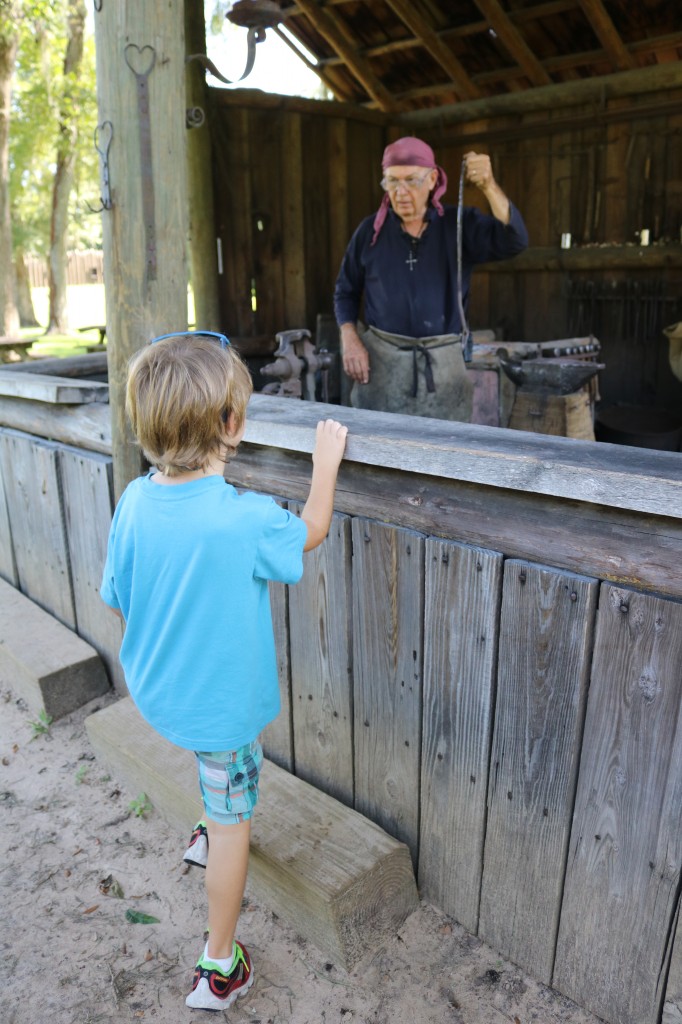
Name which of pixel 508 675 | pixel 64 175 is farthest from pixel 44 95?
pixel 508 675

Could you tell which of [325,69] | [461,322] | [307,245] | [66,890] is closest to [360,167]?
[307,245]

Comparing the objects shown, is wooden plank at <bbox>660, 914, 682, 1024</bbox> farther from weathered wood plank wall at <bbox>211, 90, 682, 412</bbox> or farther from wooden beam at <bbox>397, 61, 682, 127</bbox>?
wooden beam at <bbox>397, 61, 682, 127</bbox>

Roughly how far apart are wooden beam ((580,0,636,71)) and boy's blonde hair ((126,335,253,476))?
6.00 meters

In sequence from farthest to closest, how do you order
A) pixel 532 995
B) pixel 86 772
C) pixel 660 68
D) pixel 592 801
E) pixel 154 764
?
pixel 660 68 → pixel 86 772 → pixel 154 764 → pixel 532 995 → pixel 592 801

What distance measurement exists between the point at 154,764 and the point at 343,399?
153 inches

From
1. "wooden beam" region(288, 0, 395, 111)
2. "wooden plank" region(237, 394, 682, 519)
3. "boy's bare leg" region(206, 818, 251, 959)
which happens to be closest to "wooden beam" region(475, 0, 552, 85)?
"wooden beam" region(288, 0, 395, 111)

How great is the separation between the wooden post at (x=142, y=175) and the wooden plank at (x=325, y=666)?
0.90 metres

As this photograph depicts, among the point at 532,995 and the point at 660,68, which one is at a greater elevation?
the point at 660,68

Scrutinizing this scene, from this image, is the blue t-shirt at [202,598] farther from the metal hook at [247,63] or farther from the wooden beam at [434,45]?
the wooden beam at [434,45]

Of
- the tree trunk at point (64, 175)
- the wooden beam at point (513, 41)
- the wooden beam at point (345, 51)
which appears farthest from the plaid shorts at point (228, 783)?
the tree trunk at point (64, 175)

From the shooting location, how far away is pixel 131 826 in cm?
288

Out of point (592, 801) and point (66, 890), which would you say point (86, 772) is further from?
point (592, 801)

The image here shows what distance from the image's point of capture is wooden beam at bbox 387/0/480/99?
23.0ft

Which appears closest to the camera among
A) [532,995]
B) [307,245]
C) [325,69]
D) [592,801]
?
[592,801]
